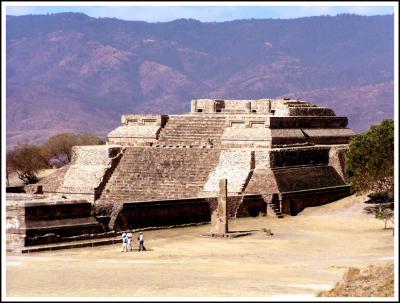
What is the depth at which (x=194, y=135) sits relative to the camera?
2053 inches

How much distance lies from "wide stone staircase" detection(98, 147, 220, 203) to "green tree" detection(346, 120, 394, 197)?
5939 mm

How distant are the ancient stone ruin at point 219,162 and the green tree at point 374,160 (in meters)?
2.72

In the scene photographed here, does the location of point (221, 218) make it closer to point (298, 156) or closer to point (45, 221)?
point (45, 221)

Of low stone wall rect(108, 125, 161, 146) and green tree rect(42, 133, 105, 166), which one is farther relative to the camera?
green tree rect(42, 133, 105, 166)

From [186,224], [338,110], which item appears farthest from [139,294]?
[338,110]

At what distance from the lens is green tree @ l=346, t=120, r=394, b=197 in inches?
1657

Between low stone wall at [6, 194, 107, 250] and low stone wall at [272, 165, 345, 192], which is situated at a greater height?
low stone wall at [272, 165, 345, 192]

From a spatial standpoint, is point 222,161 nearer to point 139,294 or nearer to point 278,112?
point 278,112

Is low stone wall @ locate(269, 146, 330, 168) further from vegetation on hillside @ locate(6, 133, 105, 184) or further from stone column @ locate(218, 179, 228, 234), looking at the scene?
vegetation on hillside @ locate(6, 133, 105, 184)

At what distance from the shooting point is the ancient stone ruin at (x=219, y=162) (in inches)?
1812

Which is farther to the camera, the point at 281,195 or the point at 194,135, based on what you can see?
the point at 194,135

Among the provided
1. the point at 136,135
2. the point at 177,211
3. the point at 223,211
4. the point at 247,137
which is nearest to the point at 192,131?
the point at 136,135

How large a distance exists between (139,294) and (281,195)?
2079 cm

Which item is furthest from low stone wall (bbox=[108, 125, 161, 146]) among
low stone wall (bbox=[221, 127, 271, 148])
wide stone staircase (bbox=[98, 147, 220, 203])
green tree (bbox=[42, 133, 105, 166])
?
green tree (bbox=[42, 133, 105, 166])
